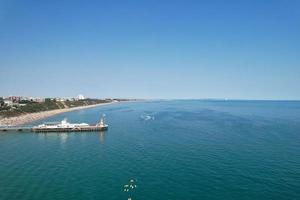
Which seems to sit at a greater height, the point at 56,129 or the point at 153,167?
the point at 56,129

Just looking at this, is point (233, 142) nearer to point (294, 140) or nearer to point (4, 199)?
point (294, 140)

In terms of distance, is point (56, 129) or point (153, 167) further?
point (56, 129)

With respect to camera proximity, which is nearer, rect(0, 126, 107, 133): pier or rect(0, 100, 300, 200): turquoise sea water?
rect(0, 100, 300, 200): turquoise sea water

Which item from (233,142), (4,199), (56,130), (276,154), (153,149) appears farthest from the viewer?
(56,130)

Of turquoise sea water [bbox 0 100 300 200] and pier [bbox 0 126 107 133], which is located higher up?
pier [bbox 0 126 107 133]

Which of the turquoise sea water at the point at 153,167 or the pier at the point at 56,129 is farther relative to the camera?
the pier at the point at 56,129

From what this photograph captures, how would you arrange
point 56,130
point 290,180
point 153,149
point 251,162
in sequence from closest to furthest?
point 290,180 < point 251,162 < point 153,149 < point 56,130

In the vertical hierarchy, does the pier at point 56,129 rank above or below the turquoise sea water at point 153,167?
above

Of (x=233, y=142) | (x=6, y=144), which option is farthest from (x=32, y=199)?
(x=233, y=142)

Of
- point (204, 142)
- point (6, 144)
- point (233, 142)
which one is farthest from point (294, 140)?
point (6, 144)

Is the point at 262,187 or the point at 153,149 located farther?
the point at 153,149
